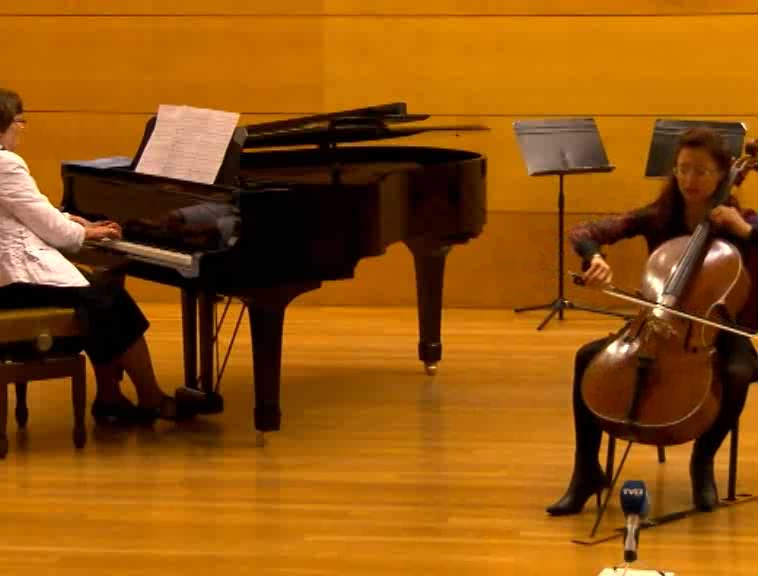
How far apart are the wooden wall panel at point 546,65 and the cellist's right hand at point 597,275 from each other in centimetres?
369

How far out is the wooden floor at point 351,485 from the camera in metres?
3.96

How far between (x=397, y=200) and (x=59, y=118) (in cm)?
308

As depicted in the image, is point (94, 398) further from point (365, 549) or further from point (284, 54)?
point (284, 54)

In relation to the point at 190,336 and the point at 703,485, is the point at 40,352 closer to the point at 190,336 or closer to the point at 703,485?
the point at 190,336

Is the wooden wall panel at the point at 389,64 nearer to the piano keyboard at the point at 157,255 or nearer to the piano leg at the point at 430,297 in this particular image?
the piano leg at the point at 430,297

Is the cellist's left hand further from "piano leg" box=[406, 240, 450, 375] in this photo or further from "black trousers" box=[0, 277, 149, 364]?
"piano leg" box=[406, 240, 450, 375]

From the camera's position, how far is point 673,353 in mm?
3895

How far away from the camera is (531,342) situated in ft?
22.6

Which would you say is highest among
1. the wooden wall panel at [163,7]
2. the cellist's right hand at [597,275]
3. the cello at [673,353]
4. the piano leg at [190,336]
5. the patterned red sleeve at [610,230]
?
the wooden wall panel at [163,7]

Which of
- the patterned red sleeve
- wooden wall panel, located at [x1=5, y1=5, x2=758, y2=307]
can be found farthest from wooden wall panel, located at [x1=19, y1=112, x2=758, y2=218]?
the patterned red sleeve

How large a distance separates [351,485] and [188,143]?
4.17ft

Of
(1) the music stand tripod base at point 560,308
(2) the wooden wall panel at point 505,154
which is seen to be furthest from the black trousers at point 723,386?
(2) the wooden wall panel at point 505,154

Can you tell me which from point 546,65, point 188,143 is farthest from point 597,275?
point 546,65

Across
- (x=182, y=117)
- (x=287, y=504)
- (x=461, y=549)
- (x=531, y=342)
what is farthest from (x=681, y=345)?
(x=531, y=342)
